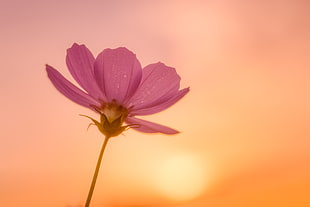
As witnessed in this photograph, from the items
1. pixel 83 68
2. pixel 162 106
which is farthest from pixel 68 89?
pixel 162 106

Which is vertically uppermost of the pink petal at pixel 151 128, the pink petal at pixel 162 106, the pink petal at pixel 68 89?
the pink petal at pixel 162 106

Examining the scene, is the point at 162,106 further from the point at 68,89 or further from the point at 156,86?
the point at 68,89

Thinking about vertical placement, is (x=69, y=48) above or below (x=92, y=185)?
above

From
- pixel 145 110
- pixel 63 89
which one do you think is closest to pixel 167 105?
pixel 145 110

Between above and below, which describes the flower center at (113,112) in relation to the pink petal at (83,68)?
below

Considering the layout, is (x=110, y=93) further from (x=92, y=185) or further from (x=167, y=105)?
(x=92, y=185)
